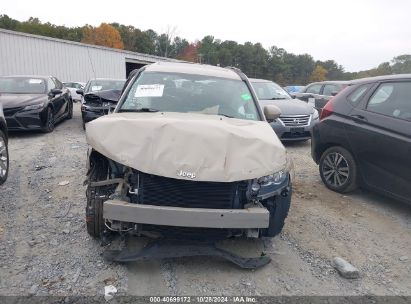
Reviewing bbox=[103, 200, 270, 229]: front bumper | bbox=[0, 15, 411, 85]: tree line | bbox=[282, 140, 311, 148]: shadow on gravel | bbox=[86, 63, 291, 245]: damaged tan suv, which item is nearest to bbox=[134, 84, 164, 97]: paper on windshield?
bbox=[86, 63, 291, 245]: damaged tan suv

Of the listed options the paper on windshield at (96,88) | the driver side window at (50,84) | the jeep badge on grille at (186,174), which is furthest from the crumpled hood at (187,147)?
the paper on windshield at (96,88)

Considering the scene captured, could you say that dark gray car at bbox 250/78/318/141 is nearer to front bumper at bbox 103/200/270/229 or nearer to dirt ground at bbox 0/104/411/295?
dirt ground at bbox 0/104/411/295

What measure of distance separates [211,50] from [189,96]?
3142 inches

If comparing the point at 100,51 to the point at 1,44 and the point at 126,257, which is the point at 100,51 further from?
the point at 126,257

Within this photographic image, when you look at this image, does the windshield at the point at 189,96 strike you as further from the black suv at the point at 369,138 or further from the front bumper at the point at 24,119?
the front bumper at the point at 24,119

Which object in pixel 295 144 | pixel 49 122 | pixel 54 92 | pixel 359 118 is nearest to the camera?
pixel 359 118

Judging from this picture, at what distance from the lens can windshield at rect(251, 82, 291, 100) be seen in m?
10.0

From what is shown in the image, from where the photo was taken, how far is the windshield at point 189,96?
4277mm

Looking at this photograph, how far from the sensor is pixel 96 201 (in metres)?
3.35

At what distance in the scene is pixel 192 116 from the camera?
12.9ft

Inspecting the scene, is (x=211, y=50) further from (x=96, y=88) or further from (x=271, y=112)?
(x=271, y=112)

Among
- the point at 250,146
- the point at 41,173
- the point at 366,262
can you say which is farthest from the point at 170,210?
the point at 41,173

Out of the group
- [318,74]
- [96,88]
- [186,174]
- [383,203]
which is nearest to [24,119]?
[96,88]

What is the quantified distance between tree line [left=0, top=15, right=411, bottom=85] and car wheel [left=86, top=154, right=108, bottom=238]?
226ft
